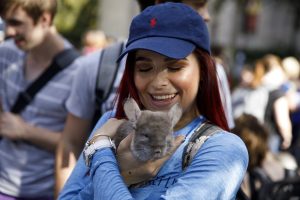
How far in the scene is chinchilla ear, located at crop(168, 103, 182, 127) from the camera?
2.22 meters

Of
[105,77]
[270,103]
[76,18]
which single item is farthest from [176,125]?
[76,18]

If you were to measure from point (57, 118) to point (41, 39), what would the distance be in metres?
0.49

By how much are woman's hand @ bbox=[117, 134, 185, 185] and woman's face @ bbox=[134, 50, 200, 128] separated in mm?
171

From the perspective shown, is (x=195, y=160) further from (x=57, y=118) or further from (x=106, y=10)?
(x=106, y=10)

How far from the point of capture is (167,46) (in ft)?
7.50

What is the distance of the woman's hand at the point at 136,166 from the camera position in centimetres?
220

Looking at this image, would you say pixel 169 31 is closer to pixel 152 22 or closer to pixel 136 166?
pixel 152 22

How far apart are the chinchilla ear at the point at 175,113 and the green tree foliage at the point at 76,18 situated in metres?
25.4

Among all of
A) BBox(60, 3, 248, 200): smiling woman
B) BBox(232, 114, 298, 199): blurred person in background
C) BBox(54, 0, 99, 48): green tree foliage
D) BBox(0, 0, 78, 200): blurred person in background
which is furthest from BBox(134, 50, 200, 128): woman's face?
BBox(54, 0, 99, 48): green tree foliage

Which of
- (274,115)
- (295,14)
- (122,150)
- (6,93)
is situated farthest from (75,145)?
(295,14)

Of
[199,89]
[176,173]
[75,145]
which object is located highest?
[199,89]

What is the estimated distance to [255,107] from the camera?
9656mm

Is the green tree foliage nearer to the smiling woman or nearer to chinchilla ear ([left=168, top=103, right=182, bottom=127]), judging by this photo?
the smiling woman

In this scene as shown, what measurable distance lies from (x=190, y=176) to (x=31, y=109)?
5.71 ft
